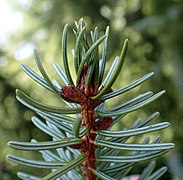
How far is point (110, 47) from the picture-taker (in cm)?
97

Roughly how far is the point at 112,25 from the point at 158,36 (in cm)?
16

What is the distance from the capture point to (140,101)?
26 centimetres

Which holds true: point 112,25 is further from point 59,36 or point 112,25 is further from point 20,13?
Answer: point 20,13

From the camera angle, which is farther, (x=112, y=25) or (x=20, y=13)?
(x=20, y=13)

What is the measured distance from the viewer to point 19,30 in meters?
1.12

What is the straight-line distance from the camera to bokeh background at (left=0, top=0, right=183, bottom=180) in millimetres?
787

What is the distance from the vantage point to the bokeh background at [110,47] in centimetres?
79

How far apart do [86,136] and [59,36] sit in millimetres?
767

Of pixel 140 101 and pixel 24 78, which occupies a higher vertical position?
pixel 24 78

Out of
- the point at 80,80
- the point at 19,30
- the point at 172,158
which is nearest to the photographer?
the point at 80,80

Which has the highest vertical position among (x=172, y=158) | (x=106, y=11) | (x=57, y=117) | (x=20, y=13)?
(x=20, y=13)

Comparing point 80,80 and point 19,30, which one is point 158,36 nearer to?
point 19,30

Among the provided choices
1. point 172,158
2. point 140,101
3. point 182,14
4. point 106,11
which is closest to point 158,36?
point 182,14

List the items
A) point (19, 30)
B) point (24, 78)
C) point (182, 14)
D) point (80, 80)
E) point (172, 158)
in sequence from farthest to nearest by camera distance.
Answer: point (19, 30), point (24, 78), point (182, 14), point (172, 158), point (80, 80)
